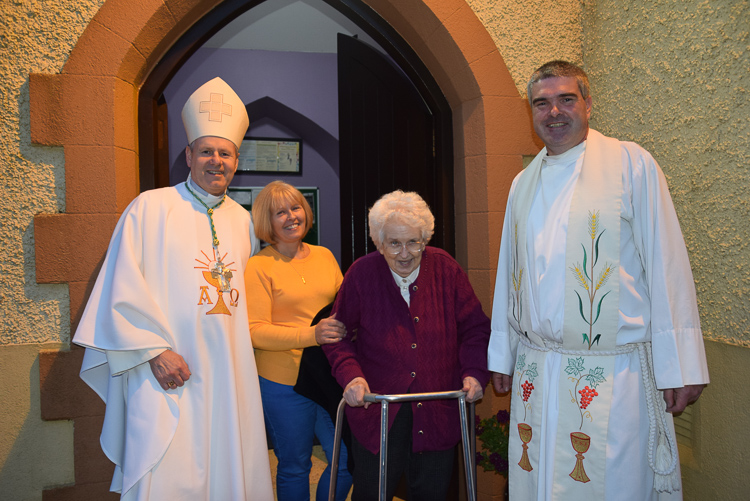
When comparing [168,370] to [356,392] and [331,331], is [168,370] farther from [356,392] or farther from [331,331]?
[356,392]

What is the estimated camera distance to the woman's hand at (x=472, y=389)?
1.89 m

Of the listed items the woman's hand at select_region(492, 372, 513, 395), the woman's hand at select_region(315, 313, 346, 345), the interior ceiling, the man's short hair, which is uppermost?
the interior ceiling

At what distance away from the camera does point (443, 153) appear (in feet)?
10.00

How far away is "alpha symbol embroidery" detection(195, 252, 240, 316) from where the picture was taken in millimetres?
2155

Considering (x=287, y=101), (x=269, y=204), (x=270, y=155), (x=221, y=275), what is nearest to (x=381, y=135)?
(x=269, y=204)

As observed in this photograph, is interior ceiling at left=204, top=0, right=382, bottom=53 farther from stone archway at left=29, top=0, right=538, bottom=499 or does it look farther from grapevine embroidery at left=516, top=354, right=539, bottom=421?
grapevine embroidery at left=516, top=354, right=539, bottom=421

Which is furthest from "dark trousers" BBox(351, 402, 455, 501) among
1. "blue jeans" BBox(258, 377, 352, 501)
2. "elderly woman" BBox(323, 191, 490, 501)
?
"blue jeans" BBox(258, 377, 352, 501)

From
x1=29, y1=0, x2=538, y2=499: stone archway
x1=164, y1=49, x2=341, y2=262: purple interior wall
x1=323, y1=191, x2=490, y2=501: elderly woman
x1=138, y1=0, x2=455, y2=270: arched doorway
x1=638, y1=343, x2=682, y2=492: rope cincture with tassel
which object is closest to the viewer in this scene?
x1=638, y1=343, x2=682, y2=492: rope cincture with tassel

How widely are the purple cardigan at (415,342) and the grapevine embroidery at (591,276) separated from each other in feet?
1.47

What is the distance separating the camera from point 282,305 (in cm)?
232

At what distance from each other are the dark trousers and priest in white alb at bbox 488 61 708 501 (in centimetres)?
29

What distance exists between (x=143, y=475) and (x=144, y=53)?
75.6 inches

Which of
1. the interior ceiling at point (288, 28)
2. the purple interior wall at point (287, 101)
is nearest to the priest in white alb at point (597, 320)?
the interior ceiling at point (288, 28)

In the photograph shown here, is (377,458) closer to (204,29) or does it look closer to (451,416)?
(451,416)
